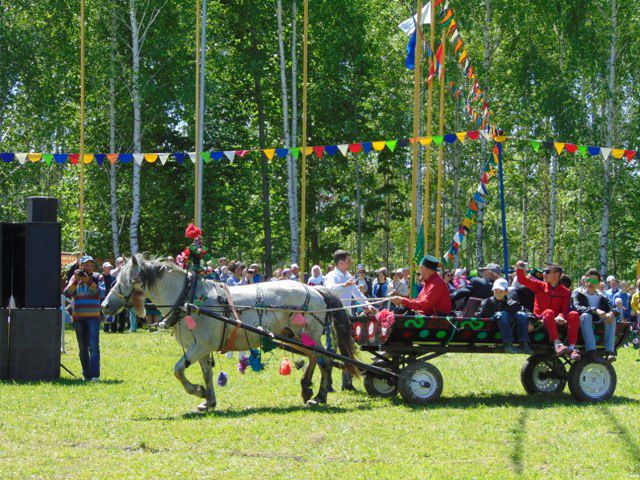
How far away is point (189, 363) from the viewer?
12320mm

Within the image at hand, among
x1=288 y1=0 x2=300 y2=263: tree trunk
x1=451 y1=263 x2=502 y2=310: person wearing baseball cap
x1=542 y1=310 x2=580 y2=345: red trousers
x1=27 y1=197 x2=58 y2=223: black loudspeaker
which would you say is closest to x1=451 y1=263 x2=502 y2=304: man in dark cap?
x1=451 y1=263 x2=502 y2=310: person wearing baseball cap

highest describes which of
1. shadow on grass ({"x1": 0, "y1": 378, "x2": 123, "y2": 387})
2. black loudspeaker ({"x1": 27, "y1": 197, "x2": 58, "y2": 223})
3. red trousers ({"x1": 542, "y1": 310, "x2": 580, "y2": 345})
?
black loudspeaker ({"x1": 27, "y1": 197, "x2": 58, "y2": 223})

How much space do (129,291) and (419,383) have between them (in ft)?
12.6

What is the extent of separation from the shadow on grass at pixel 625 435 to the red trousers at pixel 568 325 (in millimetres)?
1071

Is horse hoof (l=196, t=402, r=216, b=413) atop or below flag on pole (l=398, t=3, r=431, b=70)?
below

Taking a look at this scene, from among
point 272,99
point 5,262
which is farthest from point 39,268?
point 272,99

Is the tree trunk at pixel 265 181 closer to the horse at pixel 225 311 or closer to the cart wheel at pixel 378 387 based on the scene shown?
the cart wheel at pixel 378 387

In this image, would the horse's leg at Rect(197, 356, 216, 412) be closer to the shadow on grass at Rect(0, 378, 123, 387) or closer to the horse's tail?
the horse's tail

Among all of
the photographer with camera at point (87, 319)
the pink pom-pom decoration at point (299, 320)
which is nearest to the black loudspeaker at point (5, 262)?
the photographer with camera at point (87, 319)

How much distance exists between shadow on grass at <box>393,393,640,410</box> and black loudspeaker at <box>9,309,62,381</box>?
565cm

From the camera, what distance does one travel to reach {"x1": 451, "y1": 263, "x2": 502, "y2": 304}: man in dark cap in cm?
1482

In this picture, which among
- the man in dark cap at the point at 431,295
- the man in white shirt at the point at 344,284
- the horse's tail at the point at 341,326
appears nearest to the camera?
the man in dark cap at the point at 431,295

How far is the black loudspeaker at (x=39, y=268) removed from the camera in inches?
600

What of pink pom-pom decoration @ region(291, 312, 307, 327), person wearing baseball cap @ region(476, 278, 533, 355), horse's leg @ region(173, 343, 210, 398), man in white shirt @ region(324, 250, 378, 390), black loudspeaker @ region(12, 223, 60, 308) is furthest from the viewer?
black loudspeaker @ region(12, 223, 60, 308)
